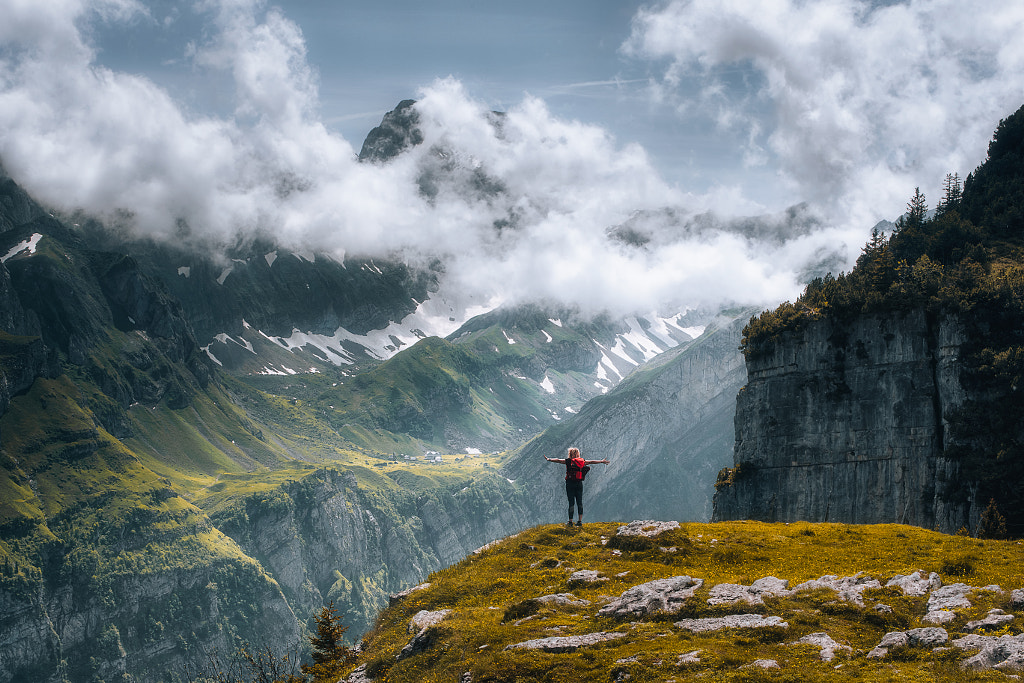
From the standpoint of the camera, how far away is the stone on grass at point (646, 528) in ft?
145

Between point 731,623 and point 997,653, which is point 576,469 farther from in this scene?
point 997,653

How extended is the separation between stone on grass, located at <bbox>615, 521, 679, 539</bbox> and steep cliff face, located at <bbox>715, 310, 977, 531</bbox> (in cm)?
7655

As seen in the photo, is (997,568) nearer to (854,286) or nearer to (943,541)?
(943,541)

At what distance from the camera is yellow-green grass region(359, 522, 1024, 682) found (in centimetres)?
2614

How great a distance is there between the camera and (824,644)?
2722cm

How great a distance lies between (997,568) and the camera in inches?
1331

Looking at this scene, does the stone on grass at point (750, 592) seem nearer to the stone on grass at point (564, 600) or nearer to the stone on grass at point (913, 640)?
the stone on grass at point (913, 640)

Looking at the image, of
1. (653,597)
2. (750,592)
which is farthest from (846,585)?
(653,597)

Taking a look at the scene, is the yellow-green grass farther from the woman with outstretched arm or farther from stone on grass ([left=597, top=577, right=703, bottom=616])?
the woman with outstretched arm

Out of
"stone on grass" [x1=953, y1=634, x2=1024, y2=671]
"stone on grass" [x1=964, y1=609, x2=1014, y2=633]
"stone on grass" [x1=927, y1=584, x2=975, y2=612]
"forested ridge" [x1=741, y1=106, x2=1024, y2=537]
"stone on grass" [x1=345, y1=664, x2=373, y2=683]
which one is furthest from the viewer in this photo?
"forested ridge" [x1=741, y1=106, x2=1024, y2=537]

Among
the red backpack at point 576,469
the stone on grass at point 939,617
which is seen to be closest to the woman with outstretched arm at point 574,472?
the red backpack at point 576,469

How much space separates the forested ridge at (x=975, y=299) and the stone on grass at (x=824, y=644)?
54498 millimetres

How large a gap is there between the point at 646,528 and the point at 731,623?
15281mm

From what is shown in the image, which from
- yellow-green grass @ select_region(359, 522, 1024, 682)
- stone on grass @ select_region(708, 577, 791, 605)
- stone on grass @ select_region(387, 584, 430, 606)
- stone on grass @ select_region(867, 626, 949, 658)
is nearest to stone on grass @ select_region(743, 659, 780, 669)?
yellow-green grass @ select_region(359, 522, 1024, 682)
